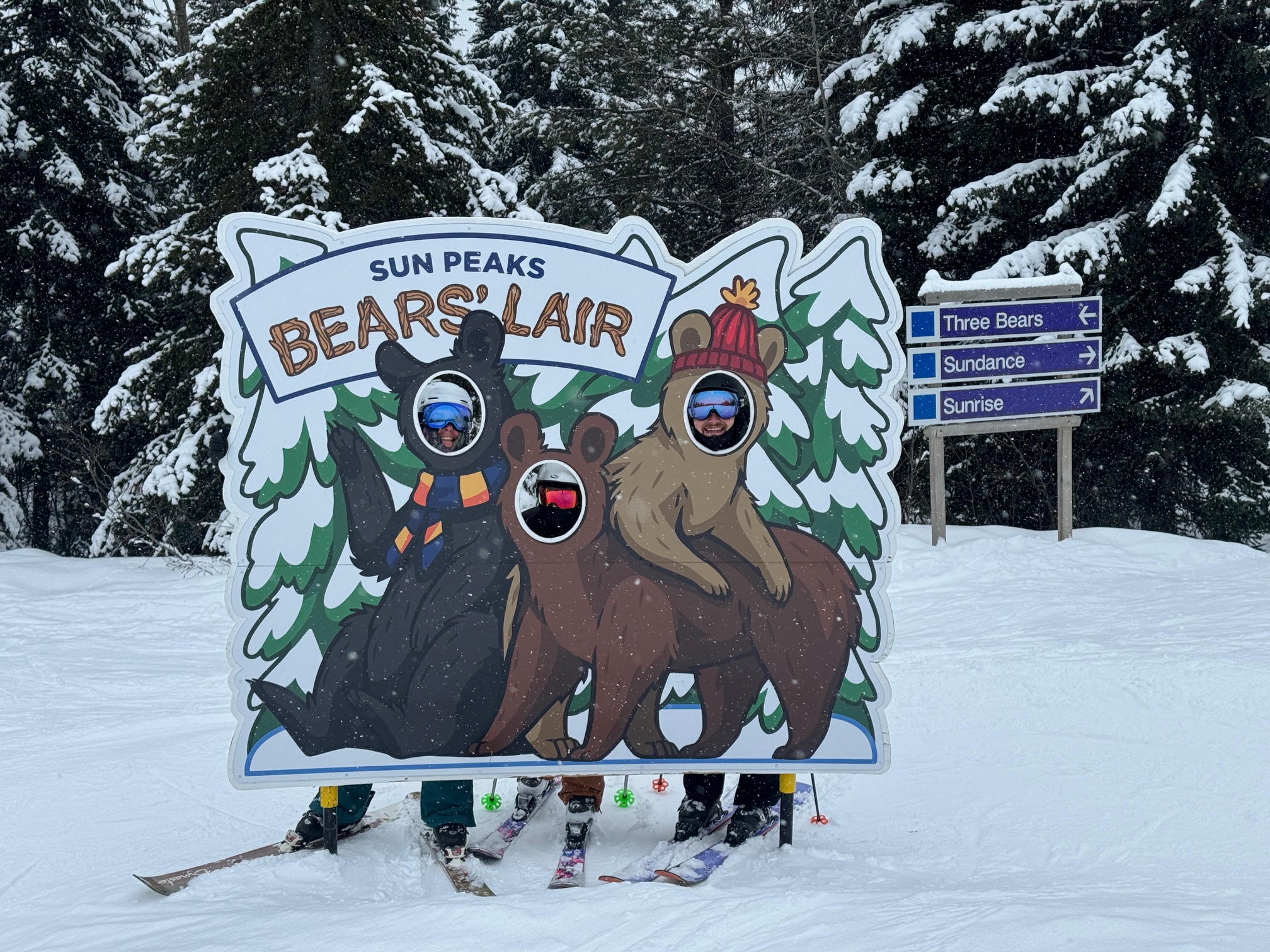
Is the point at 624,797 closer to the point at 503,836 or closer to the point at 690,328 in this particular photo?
the point at 503,836

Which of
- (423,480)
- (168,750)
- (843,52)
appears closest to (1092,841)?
(423,480)

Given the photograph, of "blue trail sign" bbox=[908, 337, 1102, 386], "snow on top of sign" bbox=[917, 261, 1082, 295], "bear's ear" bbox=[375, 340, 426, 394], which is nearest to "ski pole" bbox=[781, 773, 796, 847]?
"bear's ear" bbox=[375, 340, 426, 394]

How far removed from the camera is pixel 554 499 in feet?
14.7

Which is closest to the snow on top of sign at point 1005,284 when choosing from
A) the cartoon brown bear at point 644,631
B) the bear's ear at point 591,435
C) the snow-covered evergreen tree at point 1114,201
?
the snow-covered evergreen tree at point 1114,201

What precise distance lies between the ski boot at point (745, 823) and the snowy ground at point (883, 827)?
3.9 inches

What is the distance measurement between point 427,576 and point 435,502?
0.96ft

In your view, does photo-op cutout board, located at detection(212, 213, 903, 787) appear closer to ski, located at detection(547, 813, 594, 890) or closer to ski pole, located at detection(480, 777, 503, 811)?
ski, located at detection(547, 813, 594, 890)

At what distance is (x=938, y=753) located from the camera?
19.4 feet

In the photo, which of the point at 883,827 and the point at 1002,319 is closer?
the point at 883,827

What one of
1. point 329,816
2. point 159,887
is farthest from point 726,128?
point 159,887

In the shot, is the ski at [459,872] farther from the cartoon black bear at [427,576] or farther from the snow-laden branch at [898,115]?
the snow-laden branch at [898,115]

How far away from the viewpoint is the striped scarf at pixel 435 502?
4426 millimetres

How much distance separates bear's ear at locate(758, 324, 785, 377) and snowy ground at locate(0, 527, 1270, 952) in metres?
1.95

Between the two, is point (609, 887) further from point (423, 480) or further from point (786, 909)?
point (423, 480)
